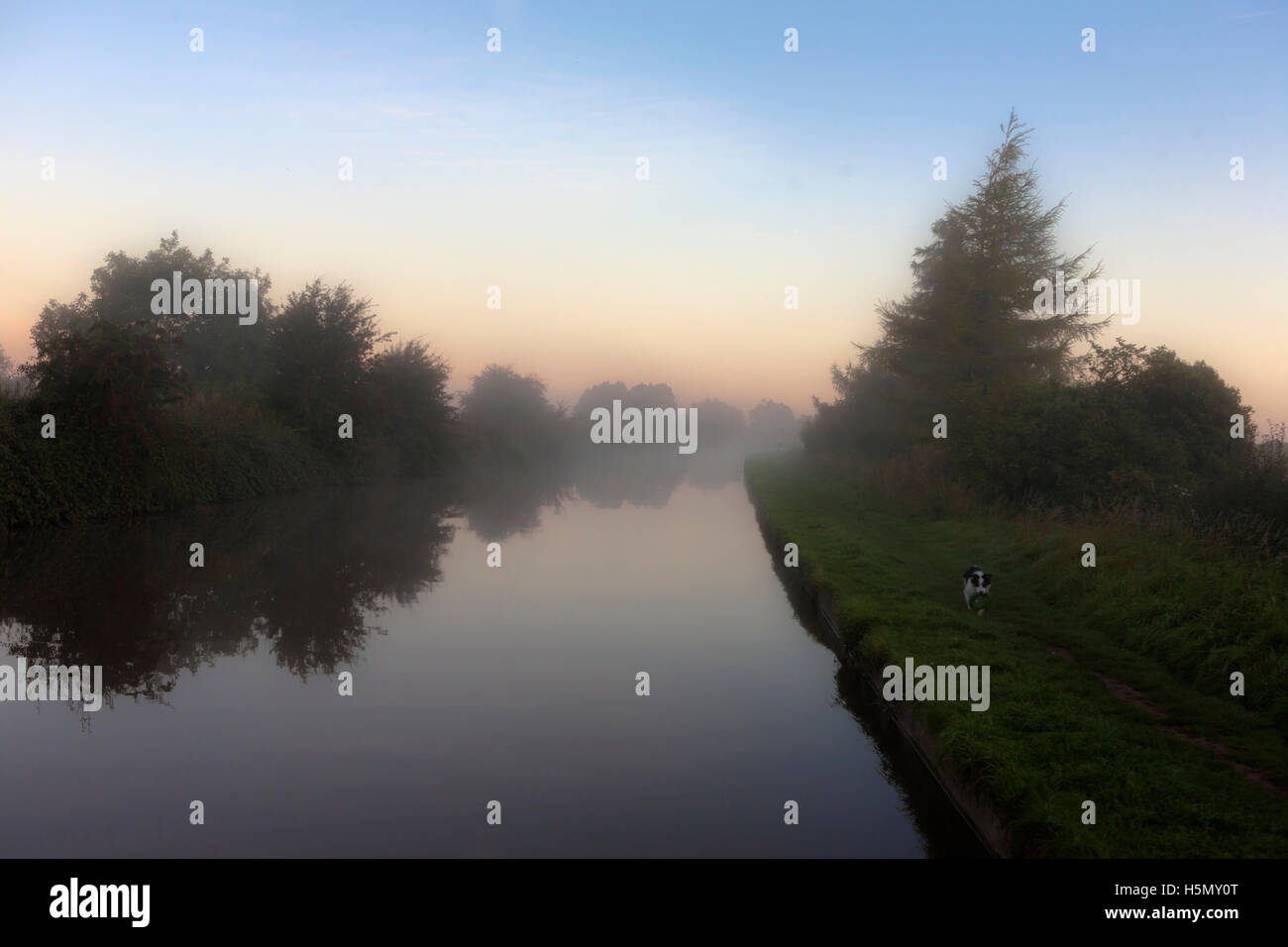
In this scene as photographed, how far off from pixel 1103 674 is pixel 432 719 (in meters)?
6.80

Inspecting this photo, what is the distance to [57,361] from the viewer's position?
20422mm

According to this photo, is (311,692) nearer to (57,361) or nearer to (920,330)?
(57,361)

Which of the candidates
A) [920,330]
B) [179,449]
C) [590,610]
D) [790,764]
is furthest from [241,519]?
[920,330]

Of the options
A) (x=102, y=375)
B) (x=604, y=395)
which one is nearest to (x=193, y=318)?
(x=102, y=375)

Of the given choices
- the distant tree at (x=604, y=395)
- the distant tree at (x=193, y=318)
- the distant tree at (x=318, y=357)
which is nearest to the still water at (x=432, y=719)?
the distant tree at (x=318, y=357)

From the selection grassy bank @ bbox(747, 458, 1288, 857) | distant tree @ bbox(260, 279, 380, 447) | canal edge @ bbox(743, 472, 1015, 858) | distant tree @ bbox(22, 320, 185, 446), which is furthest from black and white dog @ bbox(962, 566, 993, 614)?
distant tree @ bbox(260, 279, 380, 447)

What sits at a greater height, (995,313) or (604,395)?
(604,395)

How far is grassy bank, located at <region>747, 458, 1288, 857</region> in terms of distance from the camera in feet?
17.0

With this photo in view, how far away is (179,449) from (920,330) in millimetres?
23268

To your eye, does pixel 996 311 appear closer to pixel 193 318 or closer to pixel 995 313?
pixel 995 313

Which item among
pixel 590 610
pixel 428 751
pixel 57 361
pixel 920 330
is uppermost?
pixel 920 330

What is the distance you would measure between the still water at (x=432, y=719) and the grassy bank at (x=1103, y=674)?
2.18 ft

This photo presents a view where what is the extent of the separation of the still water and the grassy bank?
2.18 ft

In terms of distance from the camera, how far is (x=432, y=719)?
7.13m
